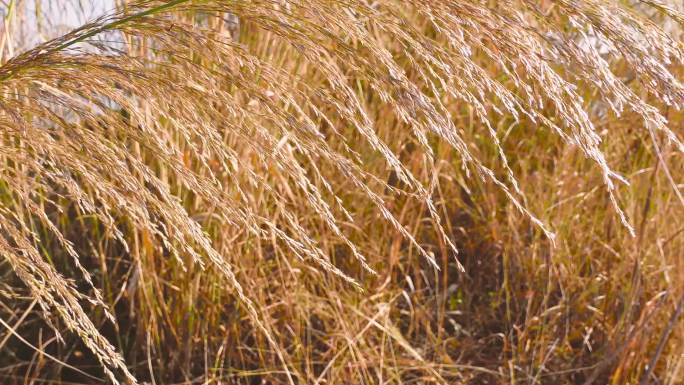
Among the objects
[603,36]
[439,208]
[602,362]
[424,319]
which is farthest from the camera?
[439,208]

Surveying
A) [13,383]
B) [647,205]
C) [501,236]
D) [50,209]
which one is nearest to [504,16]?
[647,205]

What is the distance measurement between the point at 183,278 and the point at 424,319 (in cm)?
56

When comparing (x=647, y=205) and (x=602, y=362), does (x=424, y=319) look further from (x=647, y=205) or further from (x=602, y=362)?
(x=647, y=205)

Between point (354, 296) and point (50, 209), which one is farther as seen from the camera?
point (50, 209)

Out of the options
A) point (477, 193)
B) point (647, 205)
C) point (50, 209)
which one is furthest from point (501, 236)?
point (50, 209)

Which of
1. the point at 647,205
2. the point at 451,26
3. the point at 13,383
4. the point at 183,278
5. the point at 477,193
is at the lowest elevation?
the point at 13,383

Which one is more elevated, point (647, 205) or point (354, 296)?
point (647, 205)

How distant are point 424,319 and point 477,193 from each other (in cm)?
48

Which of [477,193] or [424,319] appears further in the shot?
[477,193]

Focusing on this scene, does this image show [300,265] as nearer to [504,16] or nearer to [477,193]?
[477,193]

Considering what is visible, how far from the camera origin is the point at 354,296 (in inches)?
87.0

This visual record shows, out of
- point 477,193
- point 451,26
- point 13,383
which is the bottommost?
point 13,383

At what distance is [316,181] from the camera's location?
7.47 ft

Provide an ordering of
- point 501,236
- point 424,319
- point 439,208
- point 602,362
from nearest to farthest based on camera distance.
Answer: point 602,362 → point 424,319 → point 501,236 → point 439,208
